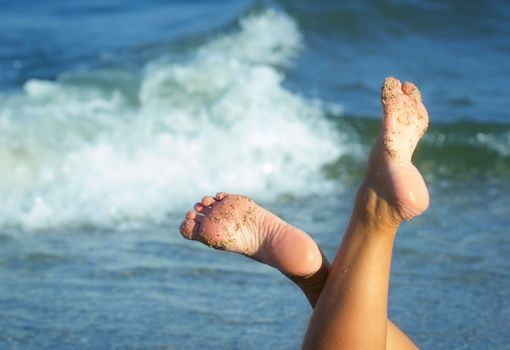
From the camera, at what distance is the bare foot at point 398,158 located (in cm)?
257

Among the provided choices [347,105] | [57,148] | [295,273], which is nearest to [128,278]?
[295,273]

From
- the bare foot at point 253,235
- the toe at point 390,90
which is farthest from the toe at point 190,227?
the toe at point 390,90

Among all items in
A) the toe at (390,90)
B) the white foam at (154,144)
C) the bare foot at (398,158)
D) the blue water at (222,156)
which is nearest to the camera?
the bare foot at (398,158)

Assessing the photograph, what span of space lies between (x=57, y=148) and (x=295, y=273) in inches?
137

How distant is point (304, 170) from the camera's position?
6.00 meters

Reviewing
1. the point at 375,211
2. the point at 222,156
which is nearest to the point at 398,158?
the point at 375,211

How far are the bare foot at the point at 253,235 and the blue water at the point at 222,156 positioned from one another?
779 mm

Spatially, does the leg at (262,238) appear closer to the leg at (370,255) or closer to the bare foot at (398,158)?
the leg at (370,255)

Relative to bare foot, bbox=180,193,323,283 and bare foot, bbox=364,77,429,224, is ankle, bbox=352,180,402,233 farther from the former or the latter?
bare foot, bbox=180,193,323,283

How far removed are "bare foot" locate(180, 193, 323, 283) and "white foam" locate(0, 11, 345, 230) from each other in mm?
2238

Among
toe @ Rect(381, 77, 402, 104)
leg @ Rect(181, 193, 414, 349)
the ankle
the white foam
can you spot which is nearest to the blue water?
the white foam

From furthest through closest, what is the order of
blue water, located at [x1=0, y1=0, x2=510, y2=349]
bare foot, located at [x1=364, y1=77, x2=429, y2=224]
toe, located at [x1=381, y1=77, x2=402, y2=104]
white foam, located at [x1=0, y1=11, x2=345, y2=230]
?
white foam, located at [x1=0, y1=11, x2=345, y2=230]
blue water, located at [x1=0, y1=0, x2=510, y2=349]
toe, located at [x1=381, y1=77, x2=402, y2=104]
bare foot, located at [x1=364, y1=77, x2=429, y2=224]

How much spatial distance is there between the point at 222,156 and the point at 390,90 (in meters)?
3.40

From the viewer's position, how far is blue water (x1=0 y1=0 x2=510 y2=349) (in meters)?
3.74
